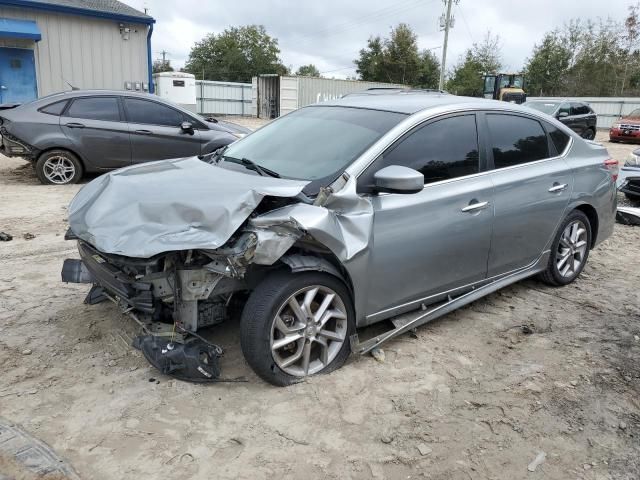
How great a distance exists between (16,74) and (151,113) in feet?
30.7

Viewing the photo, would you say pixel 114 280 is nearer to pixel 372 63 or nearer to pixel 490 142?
pixel 490 142

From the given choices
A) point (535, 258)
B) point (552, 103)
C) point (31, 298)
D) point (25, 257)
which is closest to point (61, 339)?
point (31, 298)

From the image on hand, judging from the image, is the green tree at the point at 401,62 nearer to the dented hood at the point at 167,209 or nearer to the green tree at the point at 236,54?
the green tree at the point at 236,54

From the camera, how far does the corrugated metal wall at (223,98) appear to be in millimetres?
29527

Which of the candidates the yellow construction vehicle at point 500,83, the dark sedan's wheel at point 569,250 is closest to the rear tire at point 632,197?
the dark sedan's wheel at point 569,250

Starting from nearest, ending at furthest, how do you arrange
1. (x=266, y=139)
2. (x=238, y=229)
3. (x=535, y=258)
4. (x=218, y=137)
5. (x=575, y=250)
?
(x=238, y=229) < (x=266, y=139) < (x=535, y=258) < (x=575, y=250) < (x=218, y=137)

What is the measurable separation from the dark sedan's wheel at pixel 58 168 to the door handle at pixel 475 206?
275 inches

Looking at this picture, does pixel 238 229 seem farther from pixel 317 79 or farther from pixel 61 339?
pixel 317 79

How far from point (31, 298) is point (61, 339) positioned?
0.84m

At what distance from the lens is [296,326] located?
3053 mm

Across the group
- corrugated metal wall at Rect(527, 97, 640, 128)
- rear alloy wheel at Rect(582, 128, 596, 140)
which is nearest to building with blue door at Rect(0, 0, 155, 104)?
rear alloy wheel at Rect(582, 128, 596, 140)

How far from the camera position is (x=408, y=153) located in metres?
3.48

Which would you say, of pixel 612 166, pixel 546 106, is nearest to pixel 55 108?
pixel 612 166

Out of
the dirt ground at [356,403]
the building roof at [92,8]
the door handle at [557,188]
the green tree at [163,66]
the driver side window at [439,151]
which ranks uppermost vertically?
the green tree at [163,66]
